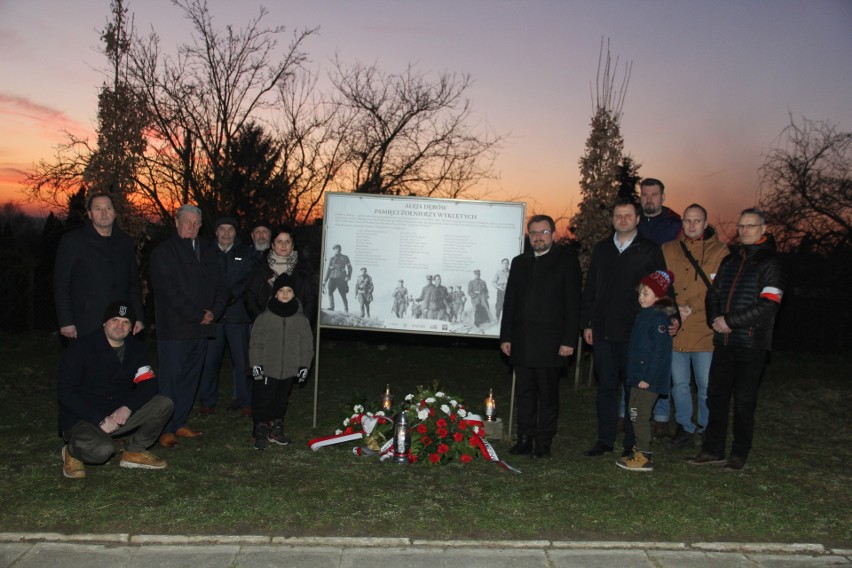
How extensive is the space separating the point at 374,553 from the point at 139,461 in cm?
252

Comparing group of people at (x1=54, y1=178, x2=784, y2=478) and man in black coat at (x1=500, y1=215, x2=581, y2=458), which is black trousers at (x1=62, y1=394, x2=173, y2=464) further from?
man in black coat at (x1=500, y1=215, x2=581, y2=458)

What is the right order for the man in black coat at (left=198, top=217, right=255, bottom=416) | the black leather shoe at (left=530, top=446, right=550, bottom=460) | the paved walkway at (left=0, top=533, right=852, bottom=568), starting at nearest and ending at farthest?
the paved walkway at (left=0, top=533, right=852, bottom=568) < the black leather shoe at (left=530, top=446, right=550, bottom=460) < the man in black coat at (left=198, top=217, right=255, bottom=416)

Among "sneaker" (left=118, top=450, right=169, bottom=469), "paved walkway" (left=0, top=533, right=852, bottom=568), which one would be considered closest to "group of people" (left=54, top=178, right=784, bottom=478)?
"sneaker" (left=118, top=450, right=169, bottom=469)

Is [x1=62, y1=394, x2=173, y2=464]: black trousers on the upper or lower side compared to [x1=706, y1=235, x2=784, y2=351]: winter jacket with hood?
lower

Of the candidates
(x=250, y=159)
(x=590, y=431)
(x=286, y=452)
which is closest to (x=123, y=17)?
(x=250, y=159)

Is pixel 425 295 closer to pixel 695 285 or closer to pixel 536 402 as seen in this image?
pixel 536 402

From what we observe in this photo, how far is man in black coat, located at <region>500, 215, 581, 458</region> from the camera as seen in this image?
20.5 feet

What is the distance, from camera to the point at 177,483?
5230mm

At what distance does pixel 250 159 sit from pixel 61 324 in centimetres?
1171

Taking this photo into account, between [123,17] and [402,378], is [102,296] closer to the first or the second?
[402,378]

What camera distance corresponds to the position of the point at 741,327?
5785mm

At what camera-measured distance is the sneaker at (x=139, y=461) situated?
5582 millimetres

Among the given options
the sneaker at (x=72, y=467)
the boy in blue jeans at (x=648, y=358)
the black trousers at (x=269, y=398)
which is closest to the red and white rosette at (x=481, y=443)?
the boy in blue jeans at (x=648, y=358)

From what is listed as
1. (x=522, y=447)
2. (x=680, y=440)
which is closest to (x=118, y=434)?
(x=522, y=447)
